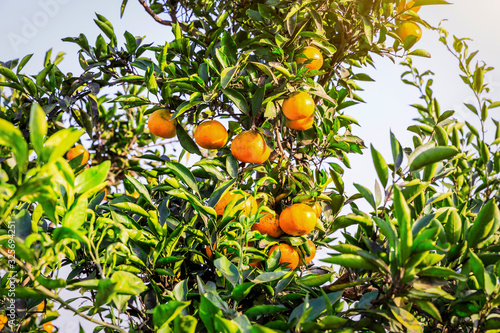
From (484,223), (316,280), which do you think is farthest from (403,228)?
(316,280)

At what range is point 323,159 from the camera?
150cm

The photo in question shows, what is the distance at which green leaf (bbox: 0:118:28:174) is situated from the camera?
1.80 ft

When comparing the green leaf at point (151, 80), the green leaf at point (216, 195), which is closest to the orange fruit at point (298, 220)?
the green leaf at point (216, 195)

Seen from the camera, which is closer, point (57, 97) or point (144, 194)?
point (144, 194)

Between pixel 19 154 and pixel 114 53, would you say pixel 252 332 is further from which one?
pixel 114 53

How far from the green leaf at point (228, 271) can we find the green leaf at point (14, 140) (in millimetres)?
483

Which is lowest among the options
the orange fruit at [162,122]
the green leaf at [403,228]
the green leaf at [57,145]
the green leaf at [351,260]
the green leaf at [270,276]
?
the green leaf at [270,276]

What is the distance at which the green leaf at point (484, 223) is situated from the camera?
31.7 inches

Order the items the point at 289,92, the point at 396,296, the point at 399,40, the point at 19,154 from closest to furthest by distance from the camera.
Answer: the point at 19,154, the point at 396,296, the point at 289,92, the point at 399,40

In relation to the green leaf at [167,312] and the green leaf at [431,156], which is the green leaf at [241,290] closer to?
the green leaf at [167,312]

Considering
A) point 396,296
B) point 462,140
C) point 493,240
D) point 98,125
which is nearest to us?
point 396,296

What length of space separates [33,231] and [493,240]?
3.69 ft

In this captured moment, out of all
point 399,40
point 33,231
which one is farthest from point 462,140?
point 33,231

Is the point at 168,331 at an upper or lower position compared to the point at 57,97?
lower
